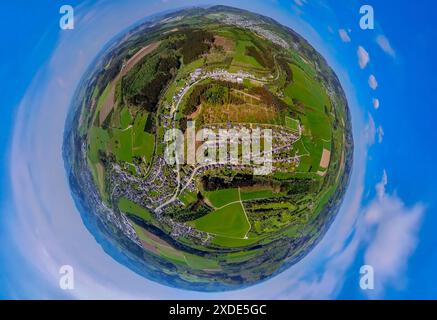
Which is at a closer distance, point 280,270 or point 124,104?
point 124,104

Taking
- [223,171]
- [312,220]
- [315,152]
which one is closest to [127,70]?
[223,171]

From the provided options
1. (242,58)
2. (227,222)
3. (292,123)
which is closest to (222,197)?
(227,222)

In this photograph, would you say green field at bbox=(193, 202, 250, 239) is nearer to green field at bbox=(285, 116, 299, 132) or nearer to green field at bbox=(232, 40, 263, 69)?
green field at bbox=(285, 116, 299, 132)

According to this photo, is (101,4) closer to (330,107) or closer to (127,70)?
(127,70)

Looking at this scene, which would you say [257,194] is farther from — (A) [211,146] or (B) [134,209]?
(B) [134,209]

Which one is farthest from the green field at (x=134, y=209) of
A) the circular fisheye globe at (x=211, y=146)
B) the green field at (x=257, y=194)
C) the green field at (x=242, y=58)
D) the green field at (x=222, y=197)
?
the green field at (x=242, y=58)

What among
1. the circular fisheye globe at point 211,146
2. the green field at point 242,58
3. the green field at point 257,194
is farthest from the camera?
the green field at point 242,58

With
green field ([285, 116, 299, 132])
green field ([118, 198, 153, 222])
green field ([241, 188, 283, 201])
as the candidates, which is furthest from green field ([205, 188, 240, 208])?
green field ([285, 116, 299, 132])

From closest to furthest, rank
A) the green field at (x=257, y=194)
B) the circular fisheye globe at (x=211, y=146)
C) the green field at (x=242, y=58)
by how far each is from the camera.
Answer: the circular fisheye globe at (x=211, y=146)
the green field at (x=257, y=194)
the green field at (x=242, y=58)

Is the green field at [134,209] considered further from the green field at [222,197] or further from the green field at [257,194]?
the green field at [257,194]
